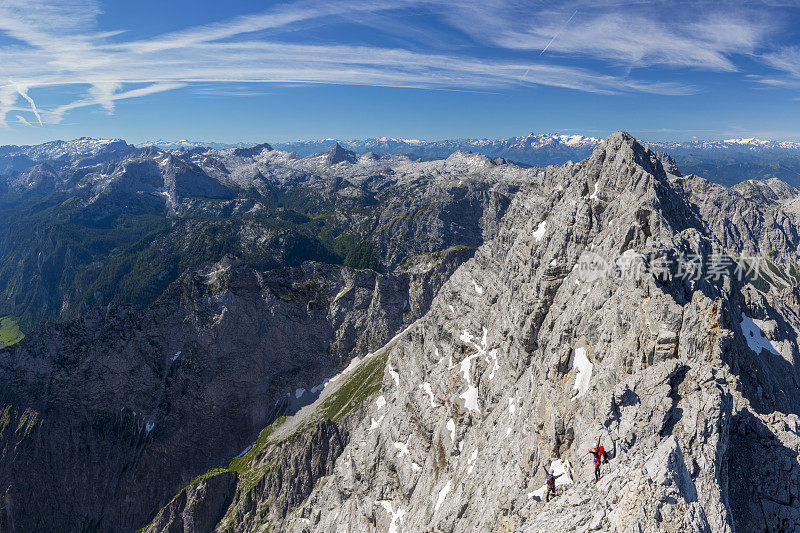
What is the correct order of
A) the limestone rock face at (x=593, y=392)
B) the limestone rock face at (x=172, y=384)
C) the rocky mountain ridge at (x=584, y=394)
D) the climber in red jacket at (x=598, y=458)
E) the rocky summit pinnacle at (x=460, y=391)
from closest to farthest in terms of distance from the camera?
1. the limestone rock face at (x=593, y=392)
2. the rocky mountain ridge at (x=584, y=394)
3. the climber in red jacket at (x=598, y=458)
4. the rocky summit pinnacle at (x=460, y=391)
5. the limestone rock face at (x=172, y=384)

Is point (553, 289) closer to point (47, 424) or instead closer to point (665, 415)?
point (665, 415)

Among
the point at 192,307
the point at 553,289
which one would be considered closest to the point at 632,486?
the point at 553,289

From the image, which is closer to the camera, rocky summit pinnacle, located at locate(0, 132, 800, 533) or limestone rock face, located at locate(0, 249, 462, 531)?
rocky summit pinnacle, located at locate(0, 132, 800, 533)

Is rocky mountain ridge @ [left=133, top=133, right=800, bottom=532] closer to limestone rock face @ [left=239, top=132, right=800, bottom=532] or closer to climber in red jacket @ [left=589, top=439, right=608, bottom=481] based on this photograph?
limestone rock face @ [left=239, top=132, right=800, bottom=532]

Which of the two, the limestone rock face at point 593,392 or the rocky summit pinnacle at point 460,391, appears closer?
the limestone rock face at point 593,392

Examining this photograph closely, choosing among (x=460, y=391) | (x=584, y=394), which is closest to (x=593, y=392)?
(x=584, y=394)

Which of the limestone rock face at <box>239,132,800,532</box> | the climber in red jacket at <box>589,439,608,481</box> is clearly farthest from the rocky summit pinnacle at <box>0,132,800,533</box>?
the climber in red jacket at <box>589,439,608,481</box>

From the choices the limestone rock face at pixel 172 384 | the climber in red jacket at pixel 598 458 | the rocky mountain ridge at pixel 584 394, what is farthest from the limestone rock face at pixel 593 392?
the limestone rock face at pixel 172 384

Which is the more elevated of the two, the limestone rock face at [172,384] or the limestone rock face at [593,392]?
the limestone rock face at [593,392]

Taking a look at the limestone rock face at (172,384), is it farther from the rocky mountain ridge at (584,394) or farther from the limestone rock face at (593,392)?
the limestone rock face at (593,392)

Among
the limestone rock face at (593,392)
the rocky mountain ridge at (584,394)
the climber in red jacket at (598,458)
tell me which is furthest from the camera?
A: the climber in red jacket at (598,458)

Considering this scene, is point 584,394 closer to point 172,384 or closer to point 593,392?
point 593,392
